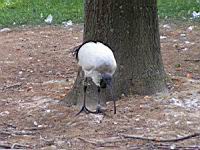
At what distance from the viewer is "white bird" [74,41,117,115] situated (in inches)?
236

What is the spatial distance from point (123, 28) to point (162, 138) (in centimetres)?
151

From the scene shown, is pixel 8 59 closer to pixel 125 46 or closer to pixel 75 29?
pixel 75 29

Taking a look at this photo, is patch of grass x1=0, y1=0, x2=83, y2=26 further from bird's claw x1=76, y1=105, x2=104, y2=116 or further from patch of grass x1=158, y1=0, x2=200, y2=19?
bird's claw x1=76, y1=105, x2=104, y2=116

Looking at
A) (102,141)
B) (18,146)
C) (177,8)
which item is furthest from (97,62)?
(177,8)

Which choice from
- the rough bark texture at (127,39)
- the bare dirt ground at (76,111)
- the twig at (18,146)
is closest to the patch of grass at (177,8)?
the bare dirt ground at (76,111)

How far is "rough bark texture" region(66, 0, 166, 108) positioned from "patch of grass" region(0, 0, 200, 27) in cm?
498

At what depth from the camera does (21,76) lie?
27.4ft

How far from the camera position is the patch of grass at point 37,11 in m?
12.0

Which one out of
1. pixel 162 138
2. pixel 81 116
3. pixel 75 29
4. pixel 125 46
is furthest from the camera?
pixel 75 29

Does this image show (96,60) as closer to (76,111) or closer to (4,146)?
(76,111)

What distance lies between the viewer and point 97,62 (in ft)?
19.7

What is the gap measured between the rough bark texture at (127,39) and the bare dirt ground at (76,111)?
0.51 ft

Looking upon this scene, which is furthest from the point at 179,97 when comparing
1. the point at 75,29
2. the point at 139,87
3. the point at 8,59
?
the point at 75,29

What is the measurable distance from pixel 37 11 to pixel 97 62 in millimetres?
6948
